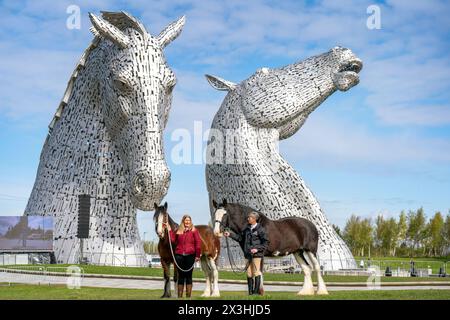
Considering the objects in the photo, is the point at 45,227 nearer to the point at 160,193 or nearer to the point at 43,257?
the point at 43,257

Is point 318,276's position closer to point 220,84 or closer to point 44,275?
point 44,275

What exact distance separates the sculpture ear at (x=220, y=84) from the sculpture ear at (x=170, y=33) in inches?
390

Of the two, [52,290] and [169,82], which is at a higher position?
[169,82]

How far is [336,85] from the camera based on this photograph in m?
25.5

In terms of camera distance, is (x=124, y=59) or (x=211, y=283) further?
(x=124, y=59)

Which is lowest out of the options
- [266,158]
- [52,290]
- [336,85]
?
[52,290]

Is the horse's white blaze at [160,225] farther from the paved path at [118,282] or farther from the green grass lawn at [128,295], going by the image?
the paved path at [118,282]

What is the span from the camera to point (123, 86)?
15.6m

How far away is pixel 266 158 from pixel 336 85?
13.4ft

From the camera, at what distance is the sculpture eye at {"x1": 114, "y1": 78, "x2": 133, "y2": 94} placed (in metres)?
15.5

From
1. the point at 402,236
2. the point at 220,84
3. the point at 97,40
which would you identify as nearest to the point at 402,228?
the point at 402,236

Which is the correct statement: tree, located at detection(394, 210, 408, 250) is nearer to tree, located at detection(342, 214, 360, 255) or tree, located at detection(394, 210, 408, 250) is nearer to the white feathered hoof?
tree, located at detection(342, 214, 360, 255)
